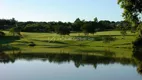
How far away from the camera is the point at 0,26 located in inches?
6599

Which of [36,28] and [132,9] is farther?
[36,28]

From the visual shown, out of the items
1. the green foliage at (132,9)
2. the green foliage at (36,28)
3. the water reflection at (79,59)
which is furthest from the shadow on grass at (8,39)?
the green foliage at (132,9)

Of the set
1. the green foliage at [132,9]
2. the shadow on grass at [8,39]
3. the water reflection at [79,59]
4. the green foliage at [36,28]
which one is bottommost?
the water reflection at [79,59]

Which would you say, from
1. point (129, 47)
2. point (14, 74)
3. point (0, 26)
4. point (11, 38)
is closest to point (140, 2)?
point (14, 74)

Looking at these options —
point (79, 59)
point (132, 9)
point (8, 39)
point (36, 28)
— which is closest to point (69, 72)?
point (132, 9)

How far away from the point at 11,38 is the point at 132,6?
91.2 metres

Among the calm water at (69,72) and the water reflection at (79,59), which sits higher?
the calm water at (69,72)

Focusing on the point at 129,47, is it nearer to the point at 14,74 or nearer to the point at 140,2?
the point at 14,74

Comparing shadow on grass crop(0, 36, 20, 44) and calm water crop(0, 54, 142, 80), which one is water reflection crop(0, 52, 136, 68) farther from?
shadow on grass crop(0, 36, 20, 44)

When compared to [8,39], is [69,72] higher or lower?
higher

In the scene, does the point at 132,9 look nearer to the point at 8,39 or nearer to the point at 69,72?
the point at 69,72

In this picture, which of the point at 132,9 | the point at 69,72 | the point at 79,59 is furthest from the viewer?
the point at 79,59

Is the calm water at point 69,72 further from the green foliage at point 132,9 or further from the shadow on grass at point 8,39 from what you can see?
the shadow on grass at point 8,39

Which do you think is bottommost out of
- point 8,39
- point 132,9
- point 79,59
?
point 79,59
